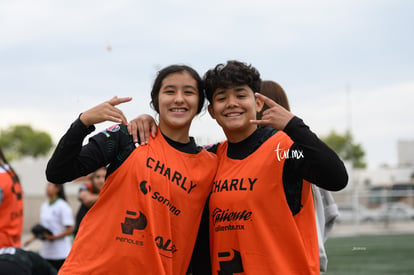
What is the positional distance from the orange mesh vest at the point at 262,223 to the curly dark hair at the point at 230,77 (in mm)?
422

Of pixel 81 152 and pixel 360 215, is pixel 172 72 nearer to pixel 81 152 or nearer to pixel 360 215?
pixel 81 152

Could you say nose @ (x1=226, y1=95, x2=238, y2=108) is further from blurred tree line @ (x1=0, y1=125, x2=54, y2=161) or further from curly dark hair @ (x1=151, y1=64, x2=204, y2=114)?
blurred tree line @ (x1=0, y1=125, x2=54, y2=161)

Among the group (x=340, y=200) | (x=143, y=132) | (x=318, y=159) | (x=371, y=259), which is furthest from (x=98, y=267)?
(x=340, y=200)

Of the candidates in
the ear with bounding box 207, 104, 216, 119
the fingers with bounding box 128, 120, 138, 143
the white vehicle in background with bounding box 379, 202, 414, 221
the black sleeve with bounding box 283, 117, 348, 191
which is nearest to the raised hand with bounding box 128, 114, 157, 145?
the fingers with bounding box 128, 120, 138, 143

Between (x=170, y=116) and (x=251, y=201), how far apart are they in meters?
0.74

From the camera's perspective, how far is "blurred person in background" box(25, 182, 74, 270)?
7598mm

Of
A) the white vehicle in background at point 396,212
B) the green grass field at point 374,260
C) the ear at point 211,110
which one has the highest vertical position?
the ear at point 211,110

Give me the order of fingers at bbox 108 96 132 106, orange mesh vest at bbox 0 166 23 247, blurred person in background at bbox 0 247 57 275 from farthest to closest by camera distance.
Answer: orange mesh vest at bbox 0 166 23 247 → blurred person in background at bbox 0 247 57 275 → fingers at bbox 108 96 132 106

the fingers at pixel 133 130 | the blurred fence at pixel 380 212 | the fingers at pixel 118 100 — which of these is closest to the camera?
the fingers at pixel 118 100

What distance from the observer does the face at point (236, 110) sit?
3186 millimetres

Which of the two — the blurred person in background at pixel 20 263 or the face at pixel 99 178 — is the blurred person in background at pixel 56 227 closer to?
the face at pixel 99 178

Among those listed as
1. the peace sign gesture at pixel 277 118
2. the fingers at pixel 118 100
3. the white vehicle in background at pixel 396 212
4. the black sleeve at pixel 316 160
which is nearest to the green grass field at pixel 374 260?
the black sleeve at pixel 316 160

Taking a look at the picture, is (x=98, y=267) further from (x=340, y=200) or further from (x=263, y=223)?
(x=340, y=200)

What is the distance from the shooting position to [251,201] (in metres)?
2.95
